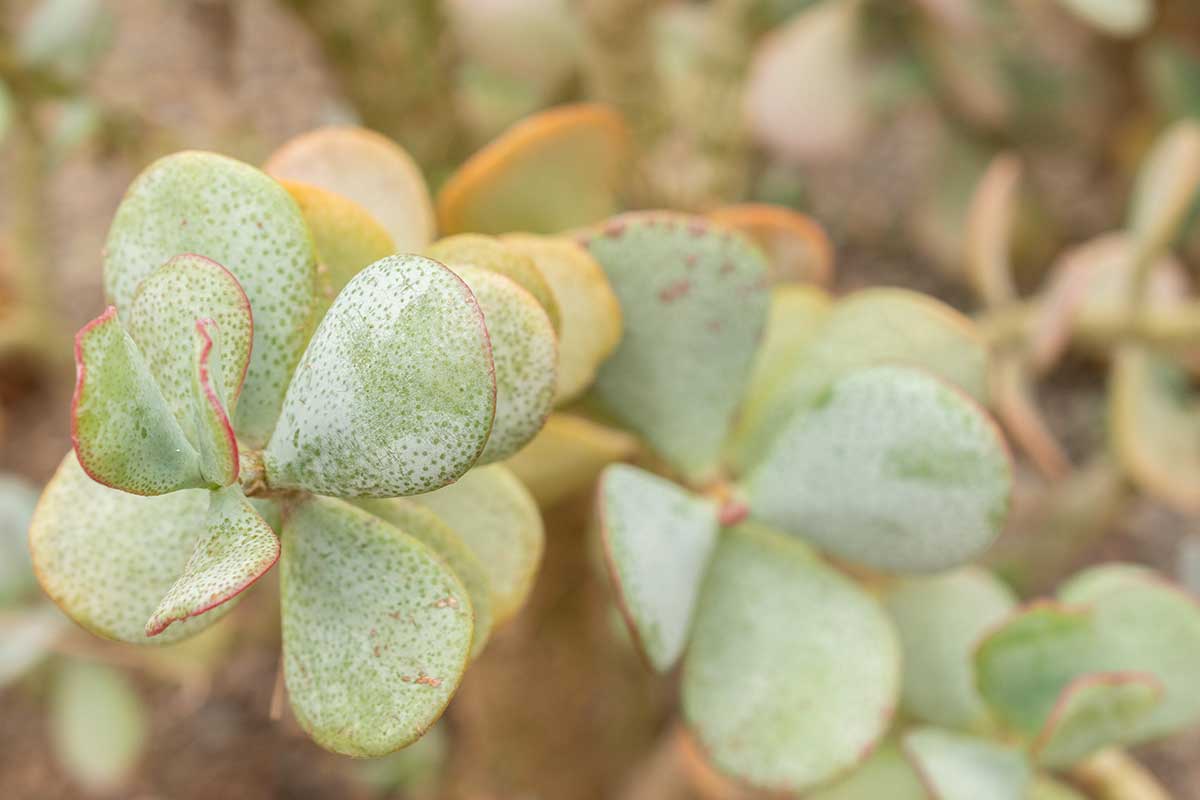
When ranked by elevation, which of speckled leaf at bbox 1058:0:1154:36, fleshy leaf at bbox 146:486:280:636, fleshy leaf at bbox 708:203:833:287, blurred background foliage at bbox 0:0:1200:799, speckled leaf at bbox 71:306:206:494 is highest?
speckled leaf at bbox 1058:0:1154:36

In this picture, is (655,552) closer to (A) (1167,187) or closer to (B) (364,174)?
(B) (364,174)

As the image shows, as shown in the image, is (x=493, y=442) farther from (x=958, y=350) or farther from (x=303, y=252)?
(x=958, y=350)

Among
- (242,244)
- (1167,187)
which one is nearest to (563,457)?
(242,244)

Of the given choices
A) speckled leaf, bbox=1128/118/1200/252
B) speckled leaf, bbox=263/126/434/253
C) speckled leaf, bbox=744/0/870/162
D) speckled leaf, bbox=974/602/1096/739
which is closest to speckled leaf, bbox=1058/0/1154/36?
speckled leaf, bbox=1128/118/1200/252

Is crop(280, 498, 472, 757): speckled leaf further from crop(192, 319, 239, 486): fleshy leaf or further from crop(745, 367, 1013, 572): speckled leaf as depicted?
crop(745, 367, 1013, 572): speckled leaf

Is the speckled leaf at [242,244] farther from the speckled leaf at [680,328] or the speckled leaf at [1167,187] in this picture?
the speckled leaf at [1167,187]

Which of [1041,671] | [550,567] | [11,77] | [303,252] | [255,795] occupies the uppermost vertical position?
[303,252]

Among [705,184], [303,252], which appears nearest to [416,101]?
[705,184]
